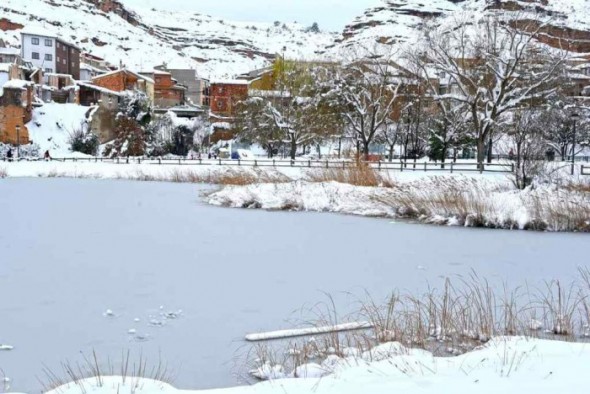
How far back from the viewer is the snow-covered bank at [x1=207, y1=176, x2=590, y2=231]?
55.5 ft

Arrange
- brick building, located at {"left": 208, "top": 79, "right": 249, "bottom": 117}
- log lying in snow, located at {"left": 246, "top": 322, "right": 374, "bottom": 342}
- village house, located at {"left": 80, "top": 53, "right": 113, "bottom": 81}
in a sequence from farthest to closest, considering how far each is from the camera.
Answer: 1. village house, located at {"left": 80, "top": 53, "right": 113, "bottom": 81}
2. brick building, located at {"left": 208, "top": 79, "right": 249, "bottom": 117}
3. log lying in snow, located at {"left": 246, "top": 322, "right": 374, "bottom": 342}

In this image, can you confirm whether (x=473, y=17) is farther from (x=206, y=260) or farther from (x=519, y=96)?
(x=206, y=260)

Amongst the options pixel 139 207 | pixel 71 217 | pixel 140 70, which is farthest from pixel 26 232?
pixel 140 70

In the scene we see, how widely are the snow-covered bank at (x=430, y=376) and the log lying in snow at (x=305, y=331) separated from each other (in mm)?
1037

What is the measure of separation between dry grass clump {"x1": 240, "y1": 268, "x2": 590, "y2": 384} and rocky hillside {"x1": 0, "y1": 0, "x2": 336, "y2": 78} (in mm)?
91813

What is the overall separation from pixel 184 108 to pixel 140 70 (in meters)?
18.0

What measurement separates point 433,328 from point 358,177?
17.6 meters

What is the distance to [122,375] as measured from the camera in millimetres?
5492

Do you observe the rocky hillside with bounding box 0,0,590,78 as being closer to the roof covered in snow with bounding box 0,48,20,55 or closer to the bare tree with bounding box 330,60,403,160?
the roof covered in snow with bounding box 0,48,20,55

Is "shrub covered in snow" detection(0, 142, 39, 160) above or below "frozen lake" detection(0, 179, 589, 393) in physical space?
above

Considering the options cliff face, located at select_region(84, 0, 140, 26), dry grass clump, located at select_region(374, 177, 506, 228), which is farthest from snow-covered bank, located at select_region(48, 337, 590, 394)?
cliff face, located at select_region(84, 0, 140, 26)

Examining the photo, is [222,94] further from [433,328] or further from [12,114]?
[433,328]

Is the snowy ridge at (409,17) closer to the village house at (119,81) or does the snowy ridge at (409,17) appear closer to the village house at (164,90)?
the village house at (164,90)

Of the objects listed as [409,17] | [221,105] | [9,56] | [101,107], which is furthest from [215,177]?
[409,17]
